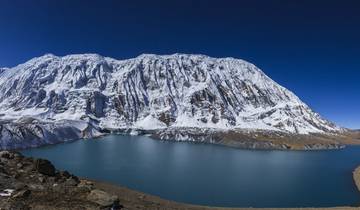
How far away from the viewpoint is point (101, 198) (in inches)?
937

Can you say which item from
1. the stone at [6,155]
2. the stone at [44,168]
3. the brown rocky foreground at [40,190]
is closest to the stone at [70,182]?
the brown rocky foreground at [40,190]

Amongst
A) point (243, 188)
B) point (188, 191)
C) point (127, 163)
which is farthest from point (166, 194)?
point (127, 163)

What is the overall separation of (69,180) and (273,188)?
47.7 m

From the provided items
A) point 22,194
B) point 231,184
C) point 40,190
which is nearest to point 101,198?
point 40,190

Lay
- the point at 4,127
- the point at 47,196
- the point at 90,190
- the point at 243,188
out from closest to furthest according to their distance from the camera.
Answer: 1. the point at 47,196
2. the point at 90,190
3. the point at 243,188
4. the point at 4,127

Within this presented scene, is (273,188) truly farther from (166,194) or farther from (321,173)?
(321,173)

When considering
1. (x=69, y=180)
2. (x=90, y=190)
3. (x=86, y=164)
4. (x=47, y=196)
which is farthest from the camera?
(x=86, y=164)

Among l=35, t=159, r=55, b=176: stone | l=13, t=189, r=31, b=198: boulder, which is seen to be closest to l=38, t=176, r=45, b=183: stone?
l=35, t=159, r=55, b=176: stone

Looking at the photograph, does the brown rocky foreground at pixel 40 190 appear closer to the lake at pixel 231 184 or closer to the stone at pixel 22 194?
the stone at pixel 22 194

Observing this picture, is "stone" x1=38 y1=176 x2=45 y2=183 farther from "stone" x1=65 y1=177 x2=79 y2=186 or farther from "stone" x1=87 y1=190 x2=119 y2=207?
"stone" x1=87 y1=190 x2=119 y2=207

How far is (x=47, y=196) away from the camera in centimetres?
2262

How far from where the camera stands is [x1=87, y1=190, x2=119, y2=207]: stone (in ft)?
76.6

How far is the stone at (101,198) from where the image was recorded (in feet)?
76.6

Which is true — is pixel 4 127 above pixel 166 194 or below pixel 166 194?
above
